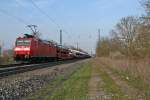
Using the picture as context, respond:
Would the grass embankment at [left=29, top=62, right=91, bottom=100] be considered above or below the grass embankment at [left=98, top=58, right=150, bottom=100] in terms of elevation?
below

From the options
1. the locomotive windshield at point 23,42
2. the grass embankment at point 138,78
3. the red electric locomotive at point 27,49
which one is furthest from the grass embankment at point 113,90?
the locomotive windshield at point 23,42

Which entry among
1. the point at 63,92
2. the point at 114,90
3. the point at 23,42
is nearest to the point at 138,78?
the point at 114,90

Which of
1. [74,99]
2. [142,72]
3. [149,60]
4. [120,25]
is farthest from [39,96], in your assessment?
[120,25]

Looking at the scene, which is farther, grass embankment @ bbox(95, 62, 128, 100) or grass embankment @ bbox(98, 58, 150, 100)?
grass embankment @ bbox(98, 58, 150, 100)

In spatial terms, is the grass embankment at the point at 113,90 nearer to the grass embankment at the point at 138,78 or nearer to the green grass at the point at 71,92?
the grass embankment at the point at 138,78

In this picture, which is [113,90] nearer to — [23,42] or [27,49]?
[27,49]

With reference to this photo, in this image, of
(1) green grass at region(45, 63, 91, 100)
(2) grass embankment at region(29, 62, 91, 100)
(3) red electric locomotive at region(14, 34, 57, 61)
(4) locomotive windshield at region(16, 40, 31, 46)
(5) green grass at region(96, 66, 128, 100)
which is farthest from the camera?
(4) locomotive windshield at region(16, 40, 31, 46)

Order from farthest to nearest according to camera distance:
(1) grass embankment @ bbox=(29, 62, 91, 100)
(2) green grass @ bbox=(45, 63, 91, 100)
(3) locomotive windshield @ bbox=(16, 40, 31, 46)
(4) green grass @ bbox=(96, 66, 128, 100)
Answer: (3) locomotive windshield @ bbox=(16, 40, 31, 46) < (1) grass embankment @ bbox=(29, 62, 91, 100) < (2) green grass @ bbox=(45, 63, 91, 100) < (4) green grass @ bbox=(96, 66, 128, 100)

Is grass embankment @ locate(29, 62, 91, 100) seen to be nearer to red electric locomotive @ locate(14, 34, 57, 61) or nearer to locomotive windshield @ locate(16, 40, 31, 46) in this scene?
red electric locomotive @ locate(14, 34, 57, 61)

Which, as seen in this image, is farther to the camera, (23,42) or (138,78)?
(23,42)

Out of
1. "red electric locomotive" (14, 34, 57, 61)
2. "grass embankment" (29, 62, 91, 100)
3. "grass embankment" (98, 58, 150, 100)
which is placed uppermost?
"red electric locomotive" (14, 34, 57, 61)

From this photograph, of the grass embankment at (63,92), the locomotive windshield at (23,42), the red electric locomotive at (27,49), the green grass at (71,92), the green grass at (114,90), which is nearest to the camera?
the green grass at (114,90)

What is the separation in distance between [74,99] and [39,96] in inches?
94.4

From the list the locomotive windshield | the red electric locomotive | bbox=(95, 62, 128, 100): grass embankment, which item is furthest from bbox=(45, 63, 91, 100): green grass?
the locomotive windshield
